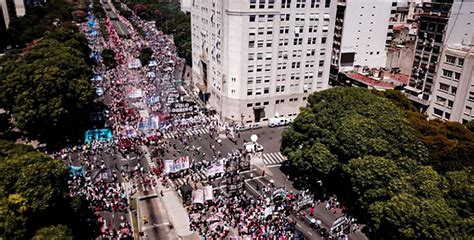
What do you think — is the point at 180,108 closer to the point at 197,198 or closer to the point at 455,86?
the point at 197,198

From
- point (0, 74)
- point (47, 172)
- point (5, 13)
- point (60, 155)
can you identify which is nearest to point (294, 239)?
point (47, 172)

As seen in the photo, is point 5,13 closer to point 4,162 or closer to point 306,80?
point 306,80

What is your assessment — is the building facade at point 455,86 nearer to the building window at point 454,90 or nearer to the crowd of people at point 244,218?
the building window at point 454,90

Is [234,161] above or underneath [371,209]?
underneath

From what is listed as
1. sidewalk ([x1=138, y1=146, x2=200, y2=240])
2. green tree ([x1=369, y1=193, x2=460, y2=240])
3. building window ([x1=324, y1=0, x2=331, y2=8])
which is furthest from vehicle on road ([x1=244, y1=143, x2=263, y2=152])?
building window ([x1=324, y1=0, x2=331, y2=8])

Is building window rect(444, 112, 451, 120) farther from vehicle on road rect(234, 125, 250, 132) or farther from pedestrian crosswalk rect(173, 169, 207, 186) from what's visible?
pedestrian crosswalk rect(173, 169, 207, 186)

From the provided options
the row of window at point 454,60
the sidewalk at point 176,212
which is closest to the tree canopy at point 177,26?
the row of window at point 454,60
